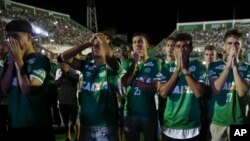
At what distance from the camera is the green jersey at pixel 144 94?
212 inches

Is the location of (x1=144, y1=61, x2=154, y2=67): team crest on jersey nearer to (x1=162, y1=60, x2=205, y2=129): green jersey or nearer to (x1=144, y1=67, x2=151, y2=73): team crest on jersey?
(x1=144, y1=67, x2=151, y2=73): team crest on jersey

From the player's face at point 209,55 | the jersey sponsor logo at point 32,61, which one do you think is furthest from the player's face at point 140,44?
the player's face at point 209,55

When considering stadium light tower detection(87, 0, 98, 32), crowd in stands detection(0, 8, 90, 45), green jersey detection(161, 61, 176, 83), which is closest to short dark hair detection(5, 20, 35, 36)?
green jersey detection(161, 61, 176, 83)

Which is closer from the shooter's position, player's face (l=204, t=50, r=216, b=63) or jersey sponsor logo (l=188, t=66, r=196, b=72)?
jersey sponsor logo (l=188, t=66, r=196, b=72)

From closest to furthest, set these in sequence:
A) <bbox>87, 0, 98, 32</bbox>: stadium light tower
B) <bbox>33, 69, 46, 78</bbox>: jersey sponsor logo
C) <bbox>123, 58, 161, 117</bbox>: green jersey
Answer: <bbox>33, 69, 46, 78</bbox>: jersey sponsor logo < <bbox>123, 58, 161, 117</bbox>: green jersey < <bbox>87, 0, 98, 32</bbox>: stadium light tower

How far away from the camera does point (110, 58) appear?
4.39 m

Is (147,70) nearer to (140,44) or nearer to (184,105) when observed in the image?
(140,44)

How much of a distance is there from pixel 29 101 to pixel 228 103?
2404mm

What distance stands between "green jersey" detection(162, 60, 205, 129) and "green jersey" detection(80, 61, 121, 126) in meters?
0.68

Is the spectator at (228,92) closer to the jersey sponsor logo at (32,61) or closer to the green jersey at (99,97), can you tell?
the green jersey at (99,97)

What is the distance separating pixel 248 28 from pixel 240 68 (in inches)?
1412

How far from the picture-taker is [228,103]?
14.9ft

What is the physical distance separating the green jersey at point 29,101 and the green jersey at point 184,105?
1510 millimetres

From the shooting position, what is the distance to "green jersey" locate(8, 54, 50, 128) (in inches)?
155
